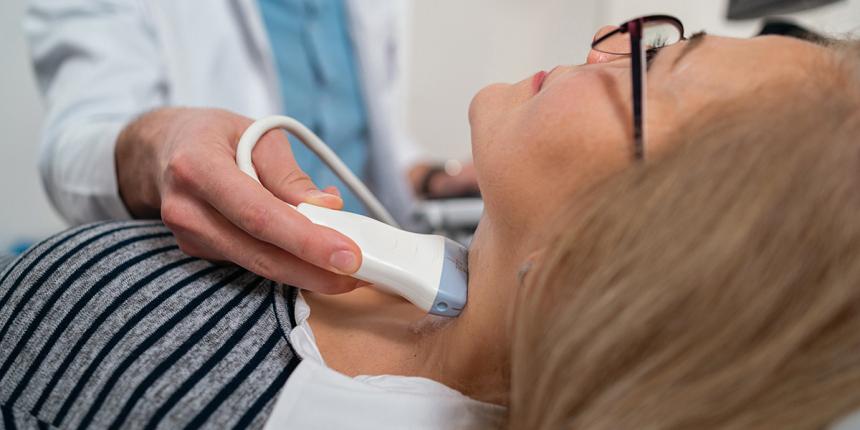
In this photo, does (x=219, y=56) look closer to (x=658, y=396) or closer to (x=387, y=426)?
(x=387, y=426)

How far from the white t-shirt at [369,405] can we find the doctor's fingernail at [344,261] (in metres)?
0.07

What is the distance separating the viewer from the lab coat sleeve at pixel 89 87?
0.77 m

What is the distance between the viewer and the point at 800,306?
0.37m

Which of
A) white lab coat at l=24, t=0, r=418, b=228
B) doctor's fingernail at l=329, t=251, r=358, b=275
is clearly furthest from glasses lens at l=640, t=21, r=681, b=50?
white lab coat at l=24, t=0, r=418, b=228

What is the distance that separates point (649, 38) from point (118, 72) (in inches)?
31.0

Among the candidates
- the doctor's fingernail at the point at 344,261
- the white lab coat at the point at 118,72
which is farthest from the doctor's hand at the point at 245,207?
the white lab coat at the point at 118,72

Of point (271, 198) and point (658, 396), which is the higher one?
point (271, 198)

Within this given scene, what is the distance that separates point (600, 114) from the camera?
0.43 meters

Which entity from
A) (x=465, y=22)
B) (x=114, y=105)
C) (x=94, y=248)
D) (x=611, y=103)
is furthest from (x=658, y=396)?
(x=465, y=22)

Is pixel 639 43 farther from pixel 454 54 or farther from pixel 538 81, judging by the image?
pixel 454 54

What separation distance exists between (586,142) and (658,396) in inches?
7.0

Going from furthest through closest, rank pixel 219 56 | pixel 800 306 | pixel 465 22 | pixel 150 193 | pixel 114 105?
pixel 465 22
pixel 219 56
pixel 114 105
pixel 150 193
pixel 800 306

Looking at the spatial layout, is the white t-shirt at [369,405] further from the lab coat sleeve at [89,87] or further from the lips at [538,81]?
the lab coat sleeve at [89,87]

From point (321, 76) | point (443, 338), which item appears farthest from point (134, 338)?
point (321, 76)
